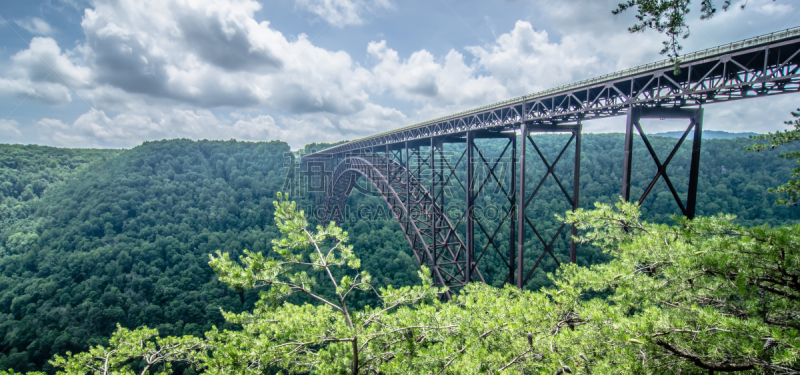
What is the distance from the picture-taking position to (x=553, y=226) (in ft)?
96.8

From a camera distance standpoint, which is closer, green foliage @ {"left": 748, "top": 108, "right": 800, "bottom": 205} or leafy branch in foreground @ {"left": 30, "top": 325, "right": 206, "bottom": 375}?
green foliage @ {"left": 748, "top": 108, "right": 800, "bottom": 205}

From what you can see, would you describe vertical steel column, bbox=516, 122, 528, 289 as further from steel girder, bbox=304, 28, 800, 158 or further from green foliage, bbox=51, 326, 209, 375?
green foliage, bbox=51, 326, 209, 375

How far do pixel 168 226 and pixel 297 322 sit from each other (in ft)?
115

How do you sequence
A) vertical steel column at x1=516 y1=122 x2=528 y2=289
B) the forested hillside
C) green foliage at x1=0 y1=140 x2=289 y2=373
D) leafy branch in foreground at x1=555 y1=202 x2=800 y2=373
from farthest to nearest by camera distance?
1. the forested hillside
2. green foliage at x1=0 y1=140 x2=289 y2=373
3. vertical steel column at x1=516 y1=122 x2=528 y2=289
4. leafy branch in foreground at x1=555 y1=202 x2=800 y2=373

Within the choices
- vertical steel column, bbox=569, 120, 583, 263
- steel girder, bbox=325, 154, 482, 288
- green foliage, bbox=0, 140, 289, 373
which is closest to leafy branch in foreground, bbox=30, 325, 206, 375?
vertical steel column, bbox=569, 120, 583, 263

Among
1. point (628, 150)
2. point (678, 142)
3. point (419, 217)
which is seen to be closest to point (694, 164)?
point (678, 142)

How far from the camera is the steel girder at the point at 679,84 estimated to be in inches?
159

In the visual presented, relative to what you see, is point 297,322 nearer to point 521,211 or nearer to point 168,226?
point 521,211

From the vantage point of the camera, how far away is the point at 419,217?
16.6m

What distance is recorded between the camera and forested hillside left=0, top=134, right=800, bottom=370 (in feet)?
69.8

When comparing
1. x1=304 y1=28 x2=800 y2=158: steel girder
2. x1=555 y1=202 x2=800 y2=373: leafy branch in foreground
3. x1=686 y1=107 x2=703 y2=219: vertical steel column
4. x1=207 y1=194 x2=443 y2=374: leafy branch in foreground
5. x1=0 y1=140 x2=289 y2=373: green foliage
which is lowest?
x1=0 y1=140 x2=289 y2=373: green foliage

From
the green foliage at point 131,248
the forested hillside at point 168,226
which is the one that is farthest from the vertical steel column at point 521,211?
the green foliage at point 131,248

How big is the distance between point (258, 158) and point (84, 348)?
34101mm

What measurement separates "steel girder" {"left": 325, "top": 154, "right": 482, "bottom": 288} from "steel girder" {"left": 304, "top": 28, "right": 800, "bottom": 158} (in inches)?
211
